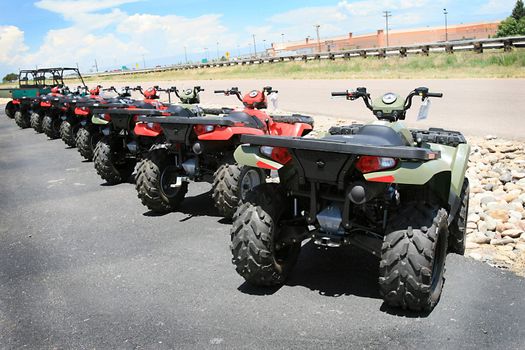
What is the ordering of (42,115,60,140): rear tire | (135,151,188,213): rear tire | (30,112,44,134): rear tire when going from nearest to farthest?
1. (135,151,188,213): rear tire
2. (42,115,60,140): rear tire
3. (30,112,44,134): rear tire

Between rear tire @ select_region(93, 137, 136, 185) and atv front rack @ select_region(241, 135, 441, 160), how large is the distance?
5.89 m

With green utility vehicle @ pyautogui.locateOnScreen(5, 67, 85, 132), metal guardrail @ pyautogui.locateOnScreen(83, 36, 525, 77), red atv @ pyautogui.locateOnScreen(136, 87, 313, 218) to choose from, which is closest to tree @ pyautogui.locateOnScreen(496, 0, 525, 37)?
metal guardrail @ pyautogui.locateOnScreen(83, 36, 525, 77)

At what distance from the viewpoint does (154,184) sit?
725cm

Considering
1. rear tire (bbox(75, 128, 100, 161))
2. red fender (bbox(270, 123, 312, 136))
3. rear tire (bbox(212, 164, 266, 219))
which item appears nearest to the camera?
rear tire (bbox(212, 164, 266, 219))

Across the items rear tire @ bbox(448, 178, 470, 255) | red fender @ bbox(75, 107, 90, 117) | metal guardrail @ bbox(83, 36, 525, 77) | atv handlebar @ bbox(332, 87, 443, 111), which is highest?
metal guardrail @ bbox(83, 36, 525, 77)

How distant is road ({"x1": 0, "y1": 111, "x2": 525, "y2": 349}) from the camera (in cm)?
387

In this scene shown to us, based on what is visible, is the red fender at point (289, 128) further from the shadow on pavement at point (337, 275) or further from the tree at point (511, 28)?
the tree at point (511, 28)

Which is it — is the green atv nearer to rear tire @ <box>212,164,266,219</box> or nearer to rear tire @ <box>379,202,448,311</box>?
rear tire @ <box>379,202,448,311</box>

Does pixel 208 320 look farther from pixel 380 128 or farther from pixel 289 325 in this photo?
pixel 380 128

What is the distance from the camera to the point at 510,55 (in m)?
24.5

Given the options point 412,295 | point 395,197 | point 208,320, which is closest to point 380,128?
point 395,197

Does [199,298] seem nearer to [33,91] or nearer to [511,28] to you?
[33,91]

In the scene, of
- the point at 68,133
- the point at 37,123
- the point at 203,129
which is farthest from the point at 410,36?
the point at 203,129

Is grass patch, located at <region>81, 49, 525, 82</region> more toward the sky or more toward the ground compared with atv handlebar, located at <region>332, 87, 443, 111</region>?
more toward the ground
